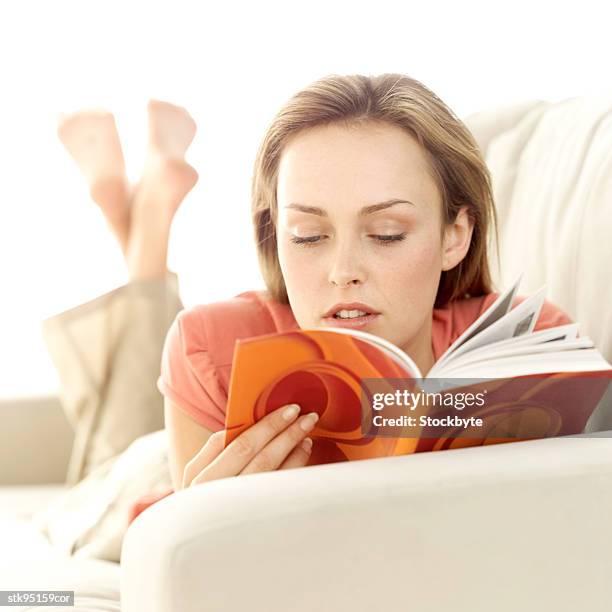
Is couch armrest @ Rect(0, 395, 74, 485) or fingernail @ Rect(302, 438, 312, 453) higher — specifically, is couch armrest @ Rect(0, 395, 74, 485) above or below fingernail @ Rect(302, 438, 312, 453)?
below

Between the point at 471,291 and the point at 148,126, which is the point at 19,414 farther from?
the point at 471,291

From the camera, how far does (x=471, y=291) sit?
1.43 m

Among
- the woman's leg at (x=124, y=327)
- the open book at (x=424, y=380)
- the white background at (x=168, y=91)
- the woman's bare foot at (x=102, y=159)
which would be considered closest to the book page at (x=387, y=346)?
the open book at (x=424, y=380)

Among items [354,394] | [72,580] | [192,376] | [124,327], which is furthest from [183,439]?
[124,327]

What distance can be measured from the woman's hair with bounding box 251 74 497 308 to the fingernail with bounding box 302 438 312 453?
384mm

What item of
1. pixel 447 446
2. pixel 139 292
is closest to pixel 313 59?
pixel 139 292

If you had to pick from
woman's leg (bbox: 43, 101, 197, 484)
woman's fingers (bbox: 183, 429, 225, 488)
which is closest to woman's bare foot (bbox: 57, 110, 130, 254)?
woman's leg (bbox: 43, 101, 197, 484)

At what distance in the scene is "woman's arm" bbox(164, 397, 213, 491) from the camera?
4.04 ft

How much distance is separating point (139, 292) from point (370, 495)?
4.35 ft

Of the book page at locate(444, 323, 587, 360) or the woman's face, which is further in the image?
the woman's face

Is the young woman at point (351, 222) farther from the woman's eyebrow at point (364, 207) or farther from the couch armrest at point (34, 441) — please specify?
the couch armrest at point (34, 441)

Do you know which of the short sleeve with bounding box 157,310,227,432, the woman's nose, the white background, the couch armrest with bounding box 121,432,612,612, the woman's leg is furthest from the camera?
the white background

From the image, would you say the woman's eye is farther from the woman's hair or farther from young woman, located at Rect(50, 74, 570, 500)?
the woman's hair

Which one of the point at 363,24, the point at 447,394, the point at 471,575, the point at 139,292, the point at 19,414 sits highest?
the point at 363,24
